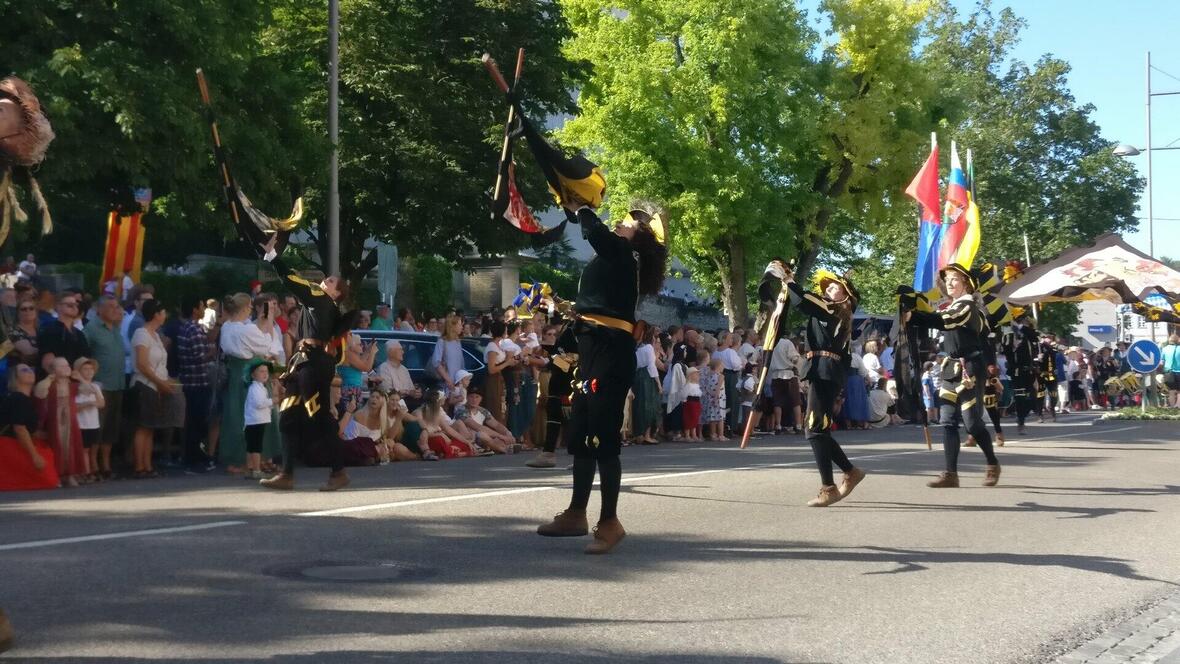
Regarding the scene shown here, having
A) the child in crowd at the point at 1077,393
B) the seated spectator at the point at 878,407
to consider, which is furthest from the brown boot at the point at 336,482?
the child in crowd at the point at 1077,393

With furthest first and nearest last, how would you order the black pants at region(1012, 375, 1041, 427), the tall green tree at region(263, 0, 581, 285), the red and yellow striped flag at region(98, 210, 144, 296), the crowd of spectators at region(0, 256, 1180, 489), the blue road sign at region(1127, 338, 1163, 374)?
the tall green tree at region(263, 0, 581, 285) → the blue road sign at region(1127, 338, 1163, 374) → the black pants at region(1012, 375, 1041, 427) → the red and yellow striped flag at region(98, 210, 144, 296) → the crowd of spectators at region(0, 256, 1180, 489)

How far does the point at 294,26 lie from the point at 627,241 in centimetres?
2540

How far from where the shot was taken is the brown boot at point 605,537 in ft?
27.8

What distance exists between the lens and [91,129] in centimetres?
1948

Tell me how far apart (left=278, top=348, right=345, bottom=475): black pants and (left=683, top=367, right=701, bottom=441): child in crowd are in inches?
418

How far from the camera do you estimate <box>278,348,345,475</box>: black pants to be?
1155cm

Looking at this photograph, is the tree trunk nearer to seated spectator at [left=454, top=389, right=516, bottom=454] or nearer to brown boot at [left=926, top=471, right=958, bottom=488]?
seated spectator at [left=454, top=389, right=516, bottom=454]

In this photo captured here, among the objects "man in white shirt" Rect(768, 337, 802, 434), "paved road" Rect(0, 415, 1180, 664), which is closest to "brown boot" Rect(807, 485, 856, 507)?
"paved road" Rect(0, 415, 1180, 664)

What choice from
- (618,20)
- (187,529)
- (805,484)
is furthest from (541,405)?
(618,20)

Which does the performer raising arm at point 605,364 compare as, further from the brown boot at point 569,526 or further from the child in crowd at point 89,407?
the child in crowd at point 89,407

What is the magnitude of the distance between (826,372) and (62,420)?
692 cm

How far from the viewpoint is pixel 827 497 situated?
11.6 metres

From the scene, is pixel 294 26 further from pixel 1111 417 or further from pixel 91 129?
pixel 1111 417

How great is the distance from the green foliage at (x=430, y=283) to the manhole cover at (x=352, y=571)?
1485 inches
